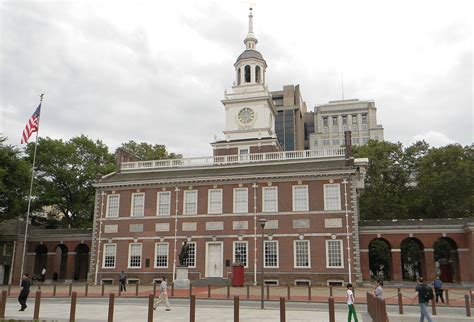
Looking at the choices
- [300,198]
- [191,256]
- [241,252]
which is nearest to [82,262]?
[191,256]

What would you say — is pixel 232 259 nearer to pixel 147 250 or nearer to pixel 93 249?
→ pixel 147 250

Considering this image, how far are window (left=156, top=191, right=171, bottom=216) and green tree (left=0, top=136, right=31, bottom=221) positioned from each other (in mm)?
11517

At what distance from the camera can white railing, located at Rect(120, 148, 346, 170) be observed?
130ft

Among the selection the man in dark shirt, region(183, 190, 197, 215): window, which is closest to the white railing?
region(183, 190, 197, 215): window

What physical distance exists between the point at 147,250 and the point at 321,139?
116 meters

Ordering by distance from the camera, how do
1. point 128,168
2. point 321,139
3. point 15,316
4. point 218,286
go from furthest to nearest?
point 321,139
point 128,168
point 218,286
point 15,316

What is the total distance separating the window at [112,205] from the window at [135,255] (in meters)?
3.46

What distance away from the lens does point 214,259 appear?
3694 centimetres

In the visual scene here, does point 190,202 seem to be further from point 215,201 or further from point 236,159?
point 236,159

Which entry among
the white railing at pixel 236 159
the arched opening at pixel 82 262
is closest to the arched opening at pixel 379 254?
the white railing at pixel 236 159

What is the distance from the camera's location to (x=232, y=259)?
119 feet

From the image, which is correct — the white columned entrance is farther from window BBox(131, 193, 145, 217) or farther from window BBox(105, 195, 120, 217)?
window BBox(105, 195, 120, 217)

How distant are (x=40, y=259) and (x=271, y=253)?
26892 mm

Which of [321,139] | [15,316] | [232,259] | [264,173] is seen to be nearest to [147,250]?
[232,259]
